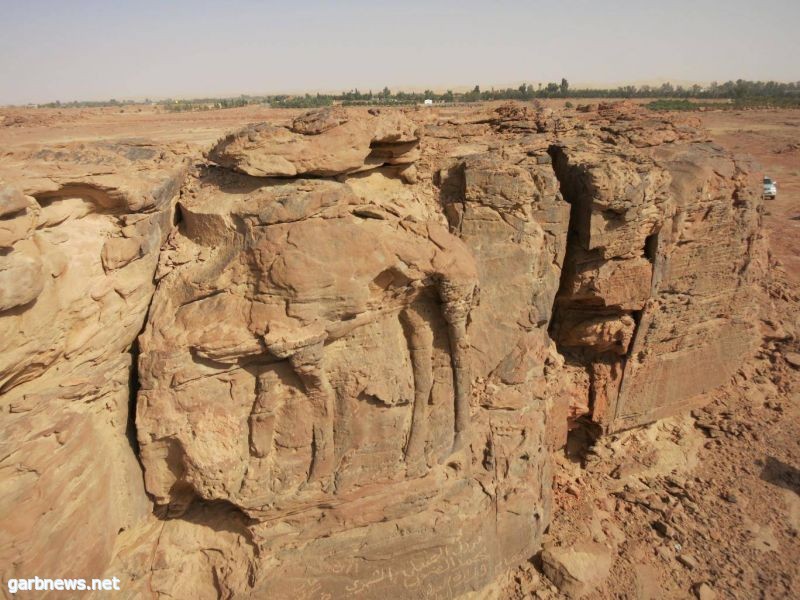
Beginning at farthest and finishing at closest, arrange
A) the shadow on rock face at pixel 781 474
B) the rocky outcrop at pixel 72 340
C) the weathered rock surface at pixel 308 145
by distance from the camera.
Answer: the shadow on rock face at pixel 781 474, the weathered rock surface at pixel 308 145, the rocky outcrop at pixel 72 340

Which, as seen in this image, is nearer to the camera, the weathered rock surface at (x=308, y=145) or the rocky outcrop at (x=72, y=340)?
the rocky outcrop at (x=72, y=340)

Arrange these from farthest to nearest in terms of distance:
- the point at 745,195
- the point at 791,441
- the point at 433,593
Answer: the point at 791,441 → the point at 745,195 → the point at 433,593

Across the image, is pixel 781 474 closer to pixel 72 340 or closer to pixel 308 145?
pixel 308 145

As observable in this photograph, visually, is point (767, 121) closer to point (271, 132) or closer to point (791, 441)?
point (791, 441)

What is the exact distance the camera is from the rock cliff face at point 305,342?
3.91 metres

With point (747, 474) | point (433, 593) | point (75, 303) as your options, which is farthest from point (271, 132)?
point (747, 474)

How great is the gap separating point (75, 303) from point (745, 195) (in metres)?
7.92

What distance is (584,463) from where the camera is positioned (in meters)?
7.54

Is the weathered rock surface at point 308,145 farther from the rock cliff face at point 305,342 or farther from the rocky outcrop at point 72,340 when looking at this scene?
the rocky outcrop at point 72,340

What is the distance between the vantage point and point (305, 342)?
14.1ft

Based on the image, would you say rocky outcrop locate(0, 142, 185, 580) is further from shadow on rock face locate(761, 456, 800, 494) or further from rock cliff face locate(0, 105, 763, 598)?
shadow on rock face locate(761, 456, 800, 494)

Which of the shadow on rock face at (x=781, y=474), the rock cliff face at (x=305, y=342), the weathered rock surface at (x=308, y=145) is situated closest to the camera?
the rock cliff face at (x=305, y=342)

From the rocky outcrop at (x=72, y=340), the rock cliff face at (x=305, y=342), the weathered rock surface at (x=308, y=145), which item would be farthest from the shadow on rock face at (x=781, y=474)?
the rocky outcrop at (x=72, y=340)

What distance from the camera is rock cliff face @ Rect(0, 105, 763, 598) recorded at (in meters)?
3.91
